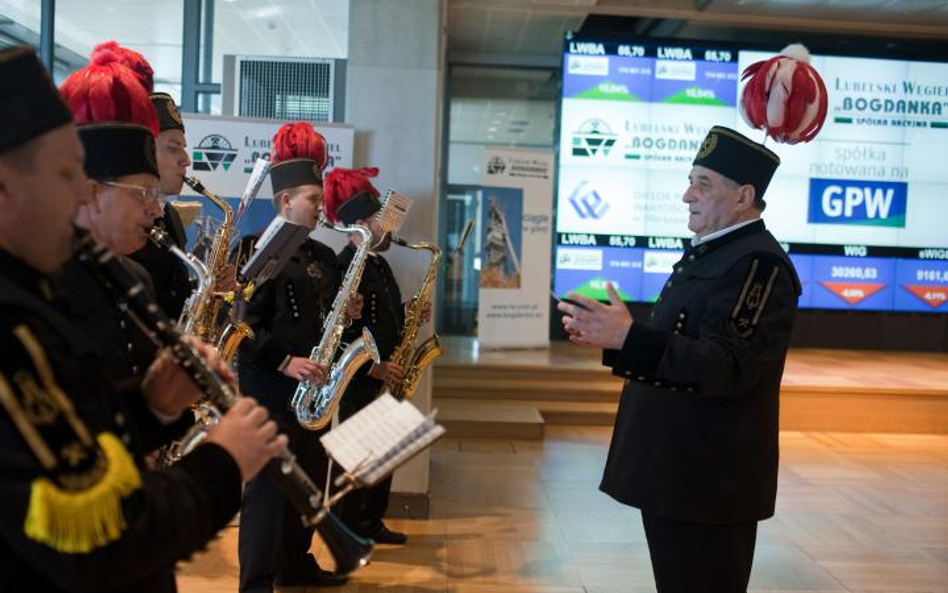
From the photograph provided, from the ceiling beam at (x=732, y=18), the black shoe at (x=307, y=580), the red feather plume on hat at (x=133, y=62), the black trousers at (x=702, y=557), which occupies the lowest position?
the black shoe at (x=307, y=580)

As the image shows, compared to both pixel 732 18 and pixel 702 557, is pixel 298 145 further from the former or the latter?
pixel 732 18

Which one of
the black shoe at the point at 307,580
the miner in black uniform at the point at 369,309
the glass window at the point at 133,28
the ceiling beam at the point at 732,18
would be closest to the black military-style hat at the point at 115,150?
the miner in black uniform at the point at 369,309

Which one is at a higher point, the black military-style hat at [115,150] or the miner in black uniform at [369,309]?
the black military-style hat at [115,150]

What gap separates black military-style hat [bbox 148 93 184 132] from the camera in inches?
108

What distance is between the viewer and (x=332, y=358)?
11.5ft

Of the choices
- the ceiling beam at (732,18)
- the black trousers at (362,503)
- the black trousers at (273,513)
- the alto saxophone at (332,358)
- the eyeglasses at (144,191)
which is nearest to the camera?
the eyeglasses at (144,191)

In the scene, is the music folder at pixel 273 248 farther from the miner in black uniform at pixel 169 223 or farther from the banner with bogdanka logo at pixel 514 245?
the banner with bogdanka logo at pixel 514 245

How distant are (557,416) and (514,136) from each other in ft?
19.6

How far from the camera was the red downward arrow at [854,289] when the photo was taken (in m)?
9.76

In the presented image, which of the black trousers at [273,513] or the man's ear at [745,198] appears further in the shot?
the black trousers at [273,513]

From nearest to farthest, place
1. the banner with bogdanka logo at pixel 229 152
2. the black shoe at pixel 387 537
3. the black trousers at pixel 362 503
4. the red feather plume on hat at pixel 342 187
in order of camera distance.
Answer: the black trousers at pixel 362 503, the red feather plume on hat at pixel 342 187, the black shoe at pixel 387 537, the banner with bogdanka logo at pixel 229 152

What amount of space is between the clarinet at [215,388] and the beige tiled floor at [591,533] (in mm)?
2416

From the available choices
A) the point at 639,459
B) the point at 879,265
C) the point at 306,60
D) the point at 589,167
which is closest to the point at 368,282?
the point at 306,60

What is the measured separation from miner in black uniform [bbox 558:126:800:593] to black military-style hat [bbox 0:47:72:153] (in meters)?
1.29
